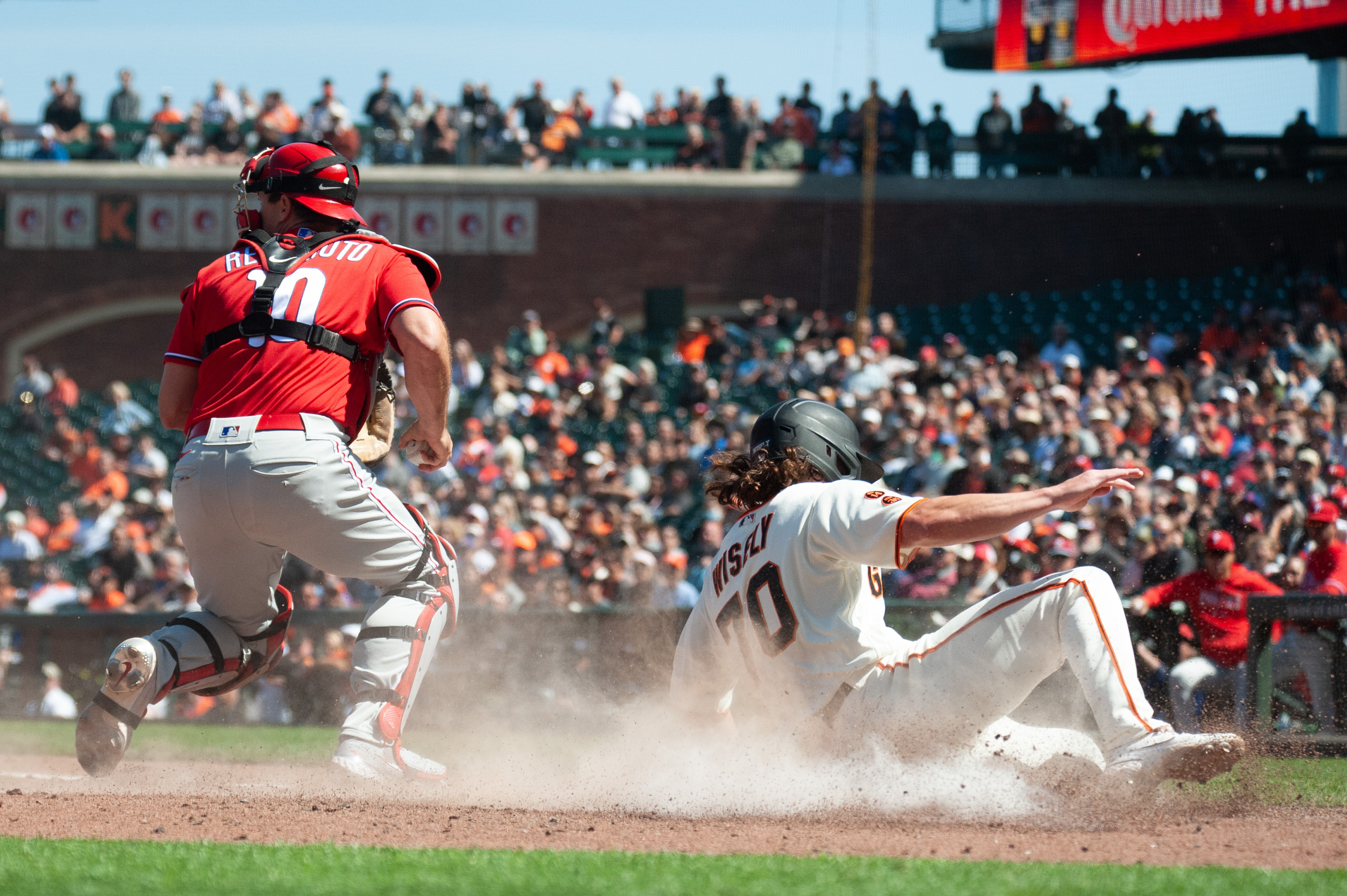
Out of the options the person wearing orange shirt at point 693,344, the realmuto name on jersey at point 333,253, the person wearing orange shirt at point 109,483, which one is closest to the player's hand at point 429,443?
the realmuto name on jersey at point 333,253

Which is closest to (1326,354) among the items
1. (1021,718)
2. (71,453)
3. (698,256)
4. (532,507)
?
(532,507)

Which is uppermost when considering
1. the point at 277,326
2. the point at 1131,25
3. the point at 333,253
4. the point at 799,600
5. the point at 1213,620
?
the point at 1131,25

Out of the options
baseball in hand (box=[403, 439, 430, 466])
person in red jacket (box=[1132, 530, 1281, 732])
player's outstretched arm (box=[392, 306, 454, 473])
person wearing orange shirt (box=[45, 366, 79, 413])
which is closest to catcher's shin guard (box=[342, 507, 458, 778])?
baseball in hand (box=[403, 439, 430, 466])

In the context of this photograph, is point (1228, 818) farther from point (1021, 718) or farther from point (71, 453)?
point (71, 453)

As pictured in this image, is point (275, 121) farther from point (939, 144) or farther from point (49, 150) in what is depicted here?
point (939, 144)

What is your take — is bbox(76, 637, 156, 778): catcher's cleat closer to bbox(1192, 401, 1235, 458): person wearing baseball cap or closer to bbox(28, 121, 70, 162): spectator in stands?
bbox(1192, 401, 1235, 458): person wearing baseball cap

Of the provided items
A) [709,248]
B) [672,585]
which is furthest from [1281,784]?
[709,248]

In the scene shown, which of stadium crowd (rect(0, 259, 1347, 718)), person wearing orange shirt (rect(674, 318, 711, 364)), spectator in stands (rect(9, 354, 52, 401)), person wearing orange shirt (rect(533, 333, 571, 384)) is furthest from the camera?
spectator in stands (rect(9, 354, 52, 401))
